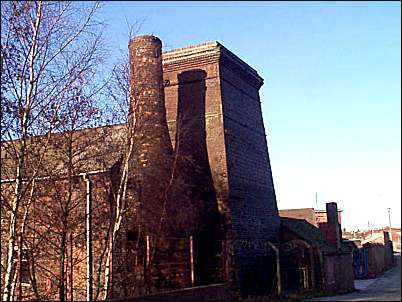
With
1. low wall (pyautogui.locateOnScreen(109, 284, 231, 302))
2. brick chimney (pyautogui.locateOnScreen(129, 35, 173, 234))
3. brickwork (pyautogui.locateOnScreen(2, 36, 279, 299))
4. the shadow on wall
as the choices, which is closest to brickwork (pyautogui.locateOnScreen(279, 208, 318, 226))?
brickwork (pyautogui.locateOnScreen(2, 36, 279, 299))

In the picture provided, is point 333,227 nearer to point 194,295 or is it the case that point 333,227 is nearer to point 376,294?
point 376,294

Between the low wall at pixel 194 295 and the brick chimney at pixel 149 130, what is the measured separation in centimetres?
280

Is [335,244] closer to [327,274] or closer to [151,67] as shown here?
[327,274]

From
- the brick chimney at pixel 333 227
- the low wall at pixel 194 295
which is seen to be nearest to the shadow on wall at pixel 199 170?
the low wall at pixel 194 295

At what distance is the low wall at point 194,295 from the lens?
1551 cm

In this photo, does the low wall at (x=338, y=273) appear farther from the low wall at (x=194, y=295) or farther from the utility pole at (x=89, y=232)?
the utility pole at (x=89, y=232)

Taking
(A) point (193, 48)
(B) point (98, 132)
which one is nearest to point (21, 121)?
(B) point (98, 132)

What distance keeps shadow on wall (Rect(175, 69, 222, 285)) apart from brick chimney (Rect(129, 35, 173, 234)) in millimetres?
937

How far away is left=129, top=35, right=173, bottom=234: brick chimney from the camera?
754 inches

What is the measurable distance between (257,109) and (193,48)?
216 inches

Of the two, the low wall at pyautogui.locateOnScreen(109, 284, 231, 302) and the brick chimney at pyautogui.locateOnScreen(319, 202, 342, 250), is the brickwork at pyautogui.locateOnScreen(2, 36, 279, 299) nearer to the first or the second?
the low wall at pyautogui.locateOnScreen(109, 284, 231, 302)

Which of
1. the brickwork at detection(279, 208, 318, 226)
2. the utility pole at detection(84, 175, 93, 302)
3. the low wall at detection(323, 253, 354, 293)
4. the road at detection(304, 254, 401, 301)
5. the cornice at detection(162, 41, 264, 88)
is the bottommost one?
the road at detection(304, 254, 401, 301)

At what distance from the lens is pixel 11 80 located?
1472cm

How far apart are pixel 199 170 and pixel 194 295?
658cm
